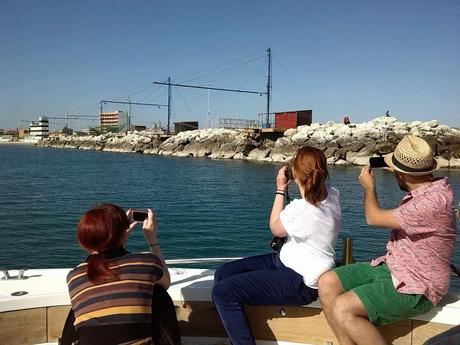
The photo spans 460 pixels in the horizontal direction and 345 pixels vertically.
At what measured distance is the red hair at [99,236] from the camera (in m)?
1.93

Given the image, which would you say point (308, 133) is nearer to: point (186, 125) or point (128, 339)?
point (186, 125)

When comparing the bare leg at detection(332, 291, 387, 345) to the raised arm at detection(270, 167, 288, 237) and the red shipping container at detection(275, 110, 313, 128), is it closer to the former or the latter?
the raised arm at detection(270, 167, 288, 237)

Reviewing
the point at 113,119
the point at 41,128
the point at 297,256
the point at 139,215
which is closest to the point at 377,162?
the point at 297,256

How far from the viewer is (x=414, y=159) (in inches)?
97.6

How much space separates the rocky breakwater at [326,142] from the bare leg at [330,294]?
30379 mm

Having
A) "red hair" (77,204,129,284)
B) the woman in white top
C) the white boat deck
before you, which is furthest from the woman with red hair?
the white boat deck

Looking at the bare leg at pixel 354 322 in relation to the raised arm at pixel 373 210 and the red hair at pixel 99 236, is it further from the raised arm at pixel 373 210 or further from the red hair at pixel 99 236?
the red hair at pixel 99 236

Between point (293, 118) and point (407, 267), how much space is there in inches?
2218

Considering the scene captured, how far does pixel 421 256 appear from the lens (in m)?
2.38

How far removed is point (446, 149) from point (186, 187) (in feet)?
90.5

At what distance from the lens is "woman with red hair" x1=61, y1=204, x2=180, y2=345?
1.91m

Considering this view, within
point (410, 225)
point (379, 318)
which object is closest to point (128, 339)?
point (379, 318)

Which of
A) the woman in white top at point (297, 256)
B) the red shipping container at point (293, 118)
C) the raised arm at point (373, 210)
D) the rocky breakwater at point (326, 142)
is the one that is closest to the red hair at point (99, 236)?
the woman in white top at point (297, 256)

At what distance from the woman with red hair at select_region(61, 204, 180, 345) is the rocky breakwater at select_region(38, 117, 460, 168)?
102 feet
